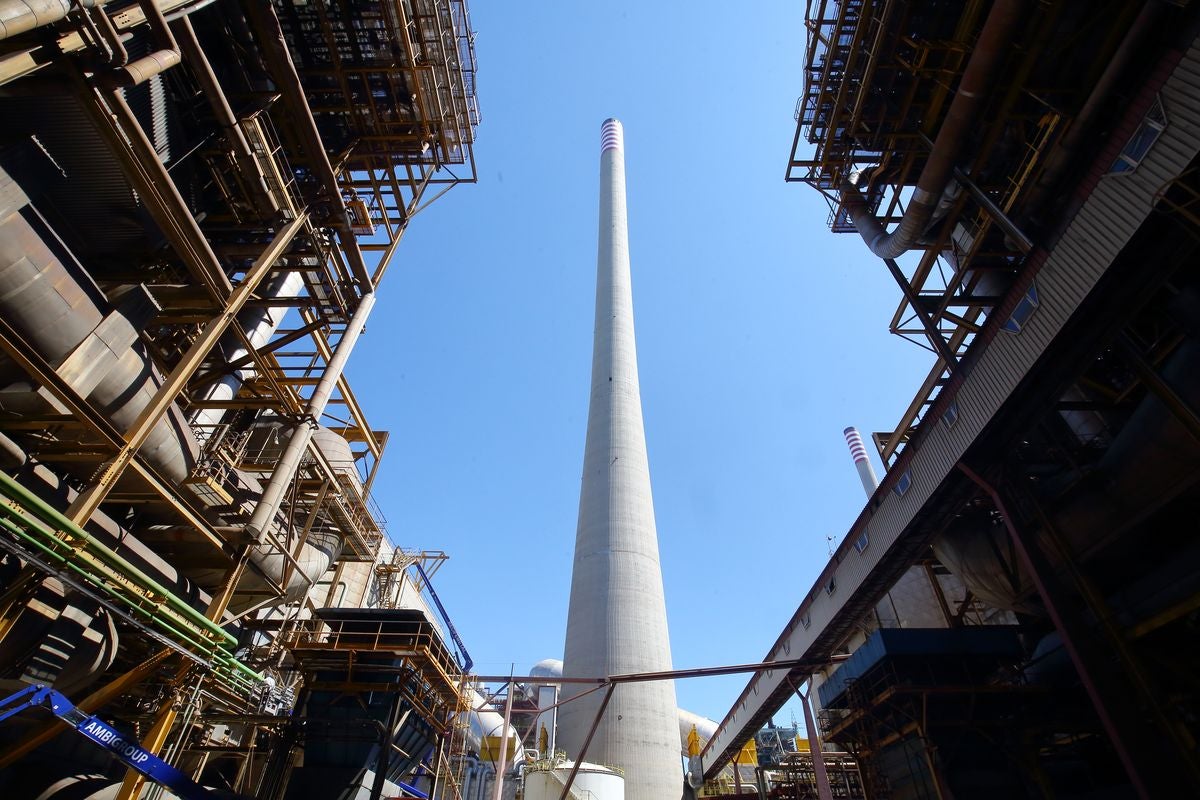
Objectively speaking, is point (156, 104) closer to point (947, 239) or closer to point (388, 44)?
point (388, 44)

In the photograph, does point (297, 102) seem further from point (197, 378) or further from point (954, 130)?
point (954, 130)

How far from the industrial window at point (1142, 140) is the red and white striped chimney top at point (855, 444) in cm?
4379

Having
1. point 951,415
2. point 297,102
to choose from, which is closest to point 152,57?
point 297,102

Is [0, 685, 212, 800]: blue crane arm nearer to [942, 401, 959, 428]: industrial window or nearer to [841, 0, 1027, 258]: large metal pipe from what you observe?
[942, 401, 959, 428]: industrial window

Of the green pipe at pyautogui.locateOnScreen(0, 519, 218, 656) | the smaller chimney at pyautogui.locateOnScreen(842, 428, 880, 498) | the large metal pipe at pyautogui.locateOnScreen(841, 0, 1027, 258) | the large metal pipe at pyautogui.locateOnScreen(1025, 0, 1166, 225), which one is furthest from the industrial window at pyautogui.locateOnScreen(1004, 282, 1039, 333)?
the smaller chimney at pyautogui.locateOnScreen(842, 428, 880, 498)

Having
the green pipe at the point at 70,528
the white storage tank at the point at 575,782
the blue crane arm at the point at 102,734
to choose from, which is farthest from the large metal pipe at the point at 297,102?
the white storage tank at the point at 575,782

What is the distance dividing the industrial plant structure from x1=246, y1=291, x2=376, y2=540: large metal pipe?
1146cm

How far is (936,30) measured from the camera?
14.1m

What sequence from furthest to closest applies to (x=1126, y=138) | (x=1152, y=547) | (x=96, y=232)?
1. (x=96, y=232)
2. (x=1152, y=547)
3. (x=1126, y=138)

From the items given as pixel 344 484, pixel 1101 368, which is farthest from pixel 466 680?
pixel 1101 368

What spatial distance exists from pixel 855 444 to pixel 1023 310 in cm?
4376

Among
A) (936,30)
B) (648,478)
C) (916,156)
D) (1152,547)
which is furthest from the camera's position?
(648,478)

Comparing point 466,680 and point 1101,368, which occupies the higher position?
point 1101,368

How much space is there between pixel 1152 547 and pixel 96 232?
20.6 m
